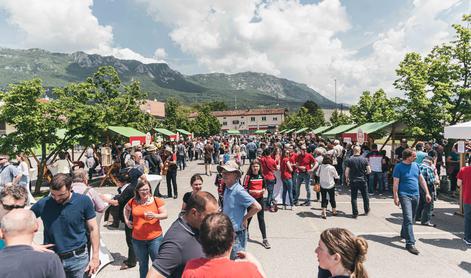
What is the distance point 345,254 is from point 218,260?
82 cm

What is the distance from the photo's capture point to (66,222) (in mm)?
3115

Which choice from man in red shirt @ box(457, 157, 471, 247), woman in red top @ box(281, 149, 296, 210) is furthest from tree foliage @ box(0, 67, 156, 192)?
man in red shirt @ box(457, 157, 471, 247)

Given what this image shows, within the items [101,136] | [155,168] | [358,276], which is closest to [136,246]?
[358,276]

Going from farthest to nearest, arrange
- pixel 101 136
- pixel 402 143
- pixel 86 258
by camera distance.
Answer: pixel 101 136 < pixel 402 143 < pixel 86 258

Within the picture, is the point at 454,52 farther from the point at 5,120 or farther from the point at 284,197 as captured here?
the point at 5,120

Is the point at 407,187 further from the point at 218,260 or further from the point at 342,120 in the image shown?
the point at 342,120

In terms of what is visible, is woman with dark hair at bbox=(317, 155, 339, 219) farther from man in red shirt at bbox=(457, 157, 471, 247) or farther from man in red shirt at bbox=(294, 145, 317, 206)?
man in red shirt at bbox=(457, 157, 471, 247)

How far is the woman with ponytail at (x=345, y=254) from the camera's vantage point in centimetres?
189

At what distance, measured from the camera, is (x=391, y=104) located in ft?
40.2

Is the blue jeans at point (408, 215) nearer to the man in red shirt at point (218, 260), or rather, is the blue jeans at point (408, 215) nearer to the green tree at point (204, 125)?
the man in red shirt at point (218, 260)

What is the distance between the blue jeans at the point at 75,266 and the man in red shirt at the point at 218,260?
2.08 metres

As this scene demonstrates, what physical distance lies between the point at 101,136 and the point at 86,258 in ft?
37.3

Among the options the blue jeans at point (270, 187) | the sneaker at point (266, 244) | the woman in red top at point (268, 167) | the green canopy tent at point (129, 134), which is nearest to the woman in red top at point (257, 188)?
the sneaker at point (266, 244)

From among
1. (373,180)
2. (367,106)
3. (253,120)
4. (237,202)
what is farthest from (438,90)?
(253,120)
